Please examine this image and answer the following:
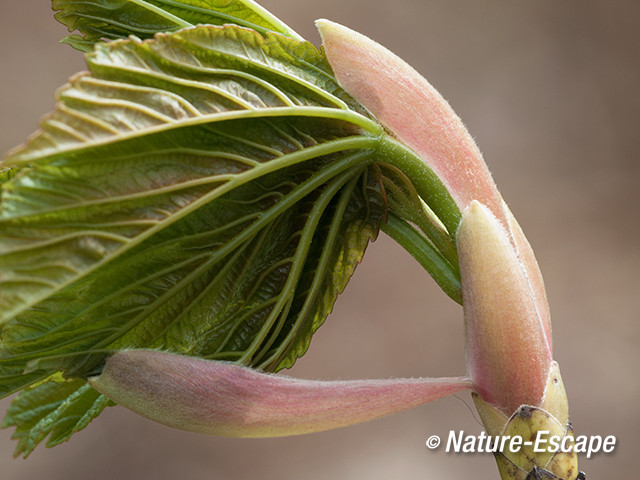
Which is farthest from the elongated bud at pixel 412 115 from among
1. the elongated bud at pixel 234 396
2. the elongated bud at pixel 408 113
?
the elongated bud at pixel 234 396

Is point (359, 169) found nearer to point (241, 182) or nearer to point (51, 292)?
point (241, 182)

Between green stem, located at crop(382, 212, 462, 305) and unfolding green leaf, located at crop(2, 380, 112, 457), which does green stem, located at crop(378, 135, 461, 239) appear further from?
unfolding green leaf, located at crop(2, 380, 112, 457)

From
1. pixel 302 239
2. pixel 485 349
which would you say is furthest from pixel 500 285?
pixel 302 239

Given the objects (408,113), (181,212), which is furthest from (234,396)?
(408,113)

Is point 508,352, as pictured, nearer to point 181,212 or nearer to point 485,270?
point 485,270

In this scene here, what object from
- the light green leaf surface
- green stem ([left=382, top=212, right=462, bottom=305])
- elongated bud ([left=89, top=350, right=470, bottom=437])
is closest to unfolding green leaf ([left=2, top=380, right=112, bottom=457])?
the light green leaf surface
